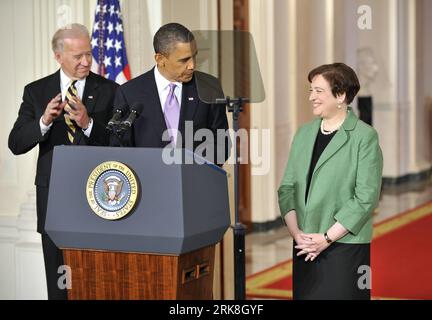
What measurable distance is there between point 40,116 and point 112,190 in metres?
1.29

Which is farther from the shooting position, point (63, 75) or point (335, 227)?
point (63, 75)

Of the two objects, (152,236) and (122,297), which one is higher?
(152,236)

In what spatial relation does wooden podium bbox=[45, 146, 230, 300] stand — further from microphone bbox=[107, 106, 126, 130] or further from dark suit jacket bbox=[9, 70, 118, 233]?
dark suit jacket bbox=[9, 70, 118, 233]

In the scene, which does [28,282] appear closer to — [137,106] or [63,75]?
[63,75]

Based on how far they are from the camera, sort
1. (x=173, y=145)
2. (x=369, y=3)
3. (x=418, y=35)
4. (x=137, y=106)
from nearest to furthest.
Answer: (x=137, y=106)
(x=173, y=145)
(x=369, y=3)
(x=418, y=35)

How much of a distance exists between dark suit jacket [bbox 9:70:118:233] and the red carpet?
2.78 meters

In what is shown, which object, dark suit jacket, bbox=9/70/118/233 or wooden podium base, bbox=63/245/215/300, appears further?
dark suit jacket, bbox=9/70/118/233

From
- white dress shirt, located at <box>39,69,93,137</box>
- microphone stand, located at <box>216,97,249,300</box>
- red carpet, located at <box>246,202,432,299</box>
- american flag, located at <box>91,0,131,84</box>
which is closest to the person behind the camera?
microphone stand, located at <box>216,97,249,300</box>

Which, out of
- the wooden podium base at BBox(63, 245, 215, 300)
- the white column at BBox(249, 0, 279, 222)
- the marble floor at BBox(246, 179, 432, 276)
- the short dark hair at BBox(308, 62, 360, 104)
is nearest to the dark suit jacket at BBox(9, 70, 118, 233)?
the wooden podium base at BBox(63, 245, 215, 300)

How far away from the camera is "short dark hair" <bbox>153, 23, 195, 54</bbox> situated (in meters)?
4.11

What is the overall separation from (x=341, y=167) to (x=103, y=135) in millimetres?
1228

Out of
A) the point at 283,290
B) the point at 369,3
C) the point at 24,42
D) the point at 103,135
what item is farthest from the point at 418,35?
the point at 103,135

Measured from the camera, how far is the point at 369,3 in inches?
555

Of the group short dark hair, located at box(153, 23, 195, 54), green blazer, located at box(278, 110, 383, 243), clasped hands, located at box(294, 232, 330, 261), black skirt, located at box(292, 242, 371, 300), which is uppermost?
short dark hair, located at box(153, 23, 195, 54)
